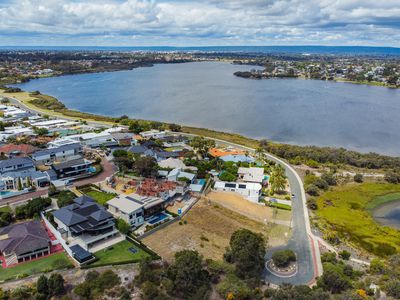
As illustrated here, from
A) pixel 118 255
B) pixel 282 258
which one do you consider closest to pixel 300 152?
pixel 282 258

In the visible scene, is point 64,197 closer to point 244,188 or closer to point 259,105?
point 244,188

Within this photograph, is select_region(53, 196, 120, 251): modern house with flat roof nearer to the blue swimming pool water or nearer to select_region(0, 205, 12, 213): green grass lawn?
the blue swimming pool water

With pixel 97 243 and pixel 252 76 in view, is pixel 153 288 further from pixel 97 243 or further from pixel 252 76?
pixel 252 76

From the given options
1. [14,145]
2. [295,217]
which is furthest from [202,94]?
[295,217]

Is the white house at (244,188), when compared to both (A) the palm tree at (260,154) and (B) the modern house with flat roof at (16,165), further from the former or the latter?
(B) the modern house with flat roof at (16,165)

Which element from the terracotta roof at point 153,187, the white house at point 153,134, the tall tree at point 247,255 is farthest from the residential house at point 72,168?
the tall tree at point 247,255

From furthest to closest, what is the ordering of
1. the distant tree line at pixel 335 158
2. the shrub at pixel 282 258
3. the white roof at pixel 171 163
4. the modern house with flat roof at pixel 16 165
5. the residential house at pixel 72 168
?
the distant tree line at pixel 335 158, the white roof at pixel 171 163, the residential house at pixel 72 168, the modern house with flat roof at pixel 16 165, the shrub at pixel 282 258

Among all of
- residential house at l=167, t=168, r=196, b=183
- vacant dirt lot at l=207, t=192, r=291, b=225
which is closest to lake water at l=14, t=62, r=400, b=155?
residential house at l=167, t=168, r=196, b=183
